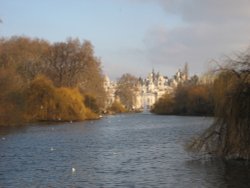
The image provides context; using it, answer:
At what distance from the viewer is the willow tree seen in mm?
22156

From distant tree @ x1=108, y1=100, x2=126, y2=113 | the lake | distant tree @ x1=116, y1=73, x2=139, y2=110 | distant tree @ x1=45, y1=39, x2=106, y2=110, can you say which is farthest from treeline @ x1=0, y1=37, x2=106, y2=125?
distant tree @ x1=116, y1=73, x2=139, y2=110

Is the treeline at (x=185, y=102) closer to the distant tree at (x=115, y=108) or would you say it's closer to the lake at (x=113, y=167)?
the distant tree at (x=115, y=108)

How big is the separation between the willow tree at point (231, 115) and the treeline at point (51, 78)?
130 feet

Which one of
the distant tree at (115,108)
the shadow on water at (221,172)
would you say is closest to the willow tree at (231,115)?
the shadow on water at (221,172)

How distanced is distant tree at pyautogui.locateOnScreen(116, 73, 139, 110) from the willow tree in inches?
5580

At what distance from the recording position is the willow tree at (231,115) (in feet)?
72.7

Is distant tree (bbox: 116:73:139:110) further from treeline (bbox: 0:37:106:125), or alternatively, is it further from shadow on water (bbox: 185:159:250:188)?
shadow on water (bbox: 185:159:250:188)

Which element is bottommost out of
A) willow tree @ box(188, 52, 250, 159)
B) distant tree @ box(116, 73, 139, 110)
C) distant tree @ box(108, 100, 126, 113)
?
willow tree @ box(188, 52, 250, 159)

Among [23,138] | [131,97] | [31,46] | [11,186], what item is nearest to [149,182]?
[11,186]

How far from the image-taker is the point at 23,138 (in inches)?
1617

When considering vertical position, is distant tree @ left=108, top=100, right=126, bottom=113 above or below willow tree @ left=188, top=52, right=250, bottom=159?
above

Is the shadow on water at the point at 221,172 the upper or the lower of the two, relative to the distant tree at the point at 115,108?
lower

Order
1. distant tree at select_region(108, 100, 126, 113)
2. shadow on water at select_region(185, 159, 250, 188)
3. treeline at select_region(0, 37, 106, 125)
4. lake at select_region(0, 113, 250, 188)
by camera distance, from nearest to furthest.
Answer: shadow on water at select_region(185, 159, 250, 188)
lake at select_region(0, 113, 250, 188)
treeline at select_region(0, 37, 106, 125)
distant tree at select_region(108, 100, 126, 113)

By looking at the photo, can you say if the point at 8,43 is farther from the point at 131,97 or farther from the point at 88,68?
the point at 131,97
